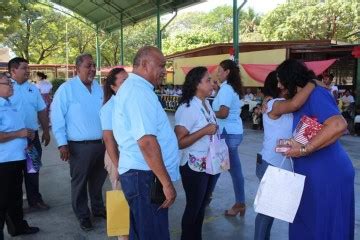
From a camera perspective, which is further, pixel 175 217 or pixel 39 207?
pixel 39 207

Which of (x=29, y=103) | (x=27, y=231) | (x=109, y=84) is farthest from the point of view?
(x=29, y=103)

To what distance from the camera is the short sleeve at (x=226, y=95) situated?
168 inches

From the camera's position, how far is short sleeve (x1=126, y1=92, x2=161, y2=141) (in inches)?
91.9

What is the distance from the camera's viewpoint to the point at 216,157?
11.0 feet

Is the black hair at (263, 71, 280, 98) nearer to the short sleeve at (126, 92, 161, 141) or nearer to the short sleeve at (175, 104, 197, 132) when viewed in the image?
the short sleeve at (175, 104, 197, 132)

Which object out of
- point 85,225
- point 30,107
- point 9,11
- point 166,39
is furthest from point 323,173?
point 166,39

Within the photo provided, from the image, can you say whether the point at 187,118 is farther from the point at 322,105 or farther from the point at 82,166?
the point at 82,166

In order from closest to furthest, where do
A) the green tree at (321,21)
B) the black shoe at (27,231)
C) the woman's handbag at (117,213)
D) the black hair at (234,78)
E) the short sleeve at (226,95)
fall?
the woman's handbag at (117,213) → the black shoe at (27,231) → the short sleeve at (226,95) → the black hair at (234,78) → the green tree at (321,21)

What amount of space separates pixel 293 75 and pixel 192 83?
3.16 feet

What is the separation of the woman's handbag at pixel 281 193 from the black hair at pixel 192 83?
1023 mm

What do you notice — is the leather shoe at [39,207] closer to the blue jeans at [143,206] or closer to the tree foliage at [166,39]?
the blue jeans at [143,206]

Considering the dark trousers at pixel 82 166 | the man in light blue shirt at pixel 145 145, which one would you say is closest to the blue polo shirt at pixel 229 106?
the dark trousers at pixel 82 166

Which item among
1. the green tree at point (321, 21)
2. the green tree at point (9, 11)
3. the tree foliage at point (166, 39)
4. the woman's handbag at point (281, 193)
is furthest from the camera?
the tree foliage at point (166, 39)

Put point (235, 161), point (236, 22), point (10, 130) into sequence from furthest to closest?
point (236, 22) → point (235, 161) → point (10, 130)
